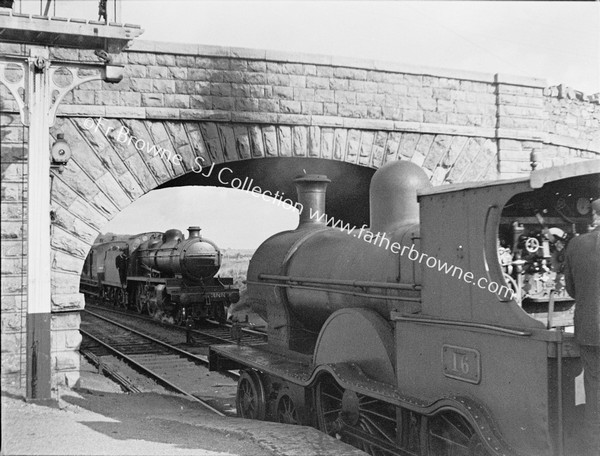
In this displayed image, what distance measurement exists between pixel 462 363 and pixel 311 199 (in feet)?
13.5

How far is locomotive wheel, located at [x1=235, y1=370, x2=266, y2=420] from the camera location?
24.7ft

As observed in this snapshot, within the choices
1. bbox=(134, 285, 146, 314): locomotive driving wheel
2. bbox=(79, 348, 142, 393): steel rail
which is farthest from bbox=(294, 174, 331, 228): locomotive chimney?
bbox=(134, 285, 146, 314): locomotive driving wheel

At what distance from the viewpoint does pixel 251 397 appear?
7.83 m

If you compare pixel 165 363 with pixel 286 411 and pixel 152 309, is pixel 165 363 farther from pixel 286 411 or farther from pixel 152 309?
pixel 152 309

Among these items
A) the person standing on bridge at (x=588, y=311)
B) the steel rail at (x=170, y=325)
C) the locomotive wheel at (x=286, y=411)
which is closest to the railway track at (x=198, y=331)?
the steel rail at (x=170, y=325)

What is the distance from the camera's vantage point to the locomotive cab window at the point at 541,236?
457 cm

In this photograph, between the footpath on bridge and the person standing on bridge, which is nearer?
the person standing on bridge

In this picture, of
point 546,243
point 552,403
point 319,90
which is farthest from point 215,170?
point 552,403

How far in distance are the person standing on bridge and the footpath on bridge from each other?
191 centimetres

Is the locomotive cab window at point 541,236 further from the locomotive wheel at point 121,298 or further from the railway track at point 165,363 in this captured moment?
the locomotive wheel at point 121,298

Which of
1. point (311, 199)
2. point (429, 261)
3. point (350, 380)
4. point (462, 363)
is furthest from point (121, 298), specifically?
point (462, 363)

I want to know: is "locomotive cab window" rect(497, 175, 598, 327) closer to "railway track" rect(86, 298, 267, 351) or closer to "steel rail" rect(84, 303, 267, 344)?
"railway track" rect(86, 298, 267, 351)

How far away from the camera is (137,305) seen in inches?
853

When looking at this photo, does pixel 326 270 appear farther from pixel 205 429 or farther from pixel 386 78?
pixel 386 78
